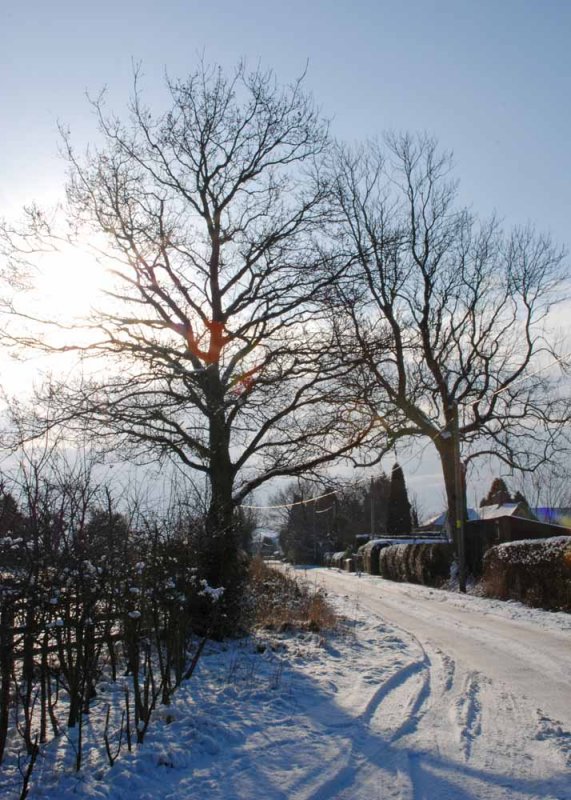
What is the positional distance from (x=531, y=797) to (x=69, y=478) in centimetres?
439

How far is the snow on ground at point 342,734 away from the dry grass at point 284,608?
1899 mm

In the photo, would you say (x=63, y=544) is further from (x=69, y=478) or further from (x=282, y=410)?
(x=282, y=410)

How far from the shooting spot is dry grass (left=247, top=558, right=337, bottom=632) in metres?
12.6

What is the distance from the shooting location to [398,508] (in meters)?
61.6

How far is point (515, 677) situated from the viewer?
8562 millimetres

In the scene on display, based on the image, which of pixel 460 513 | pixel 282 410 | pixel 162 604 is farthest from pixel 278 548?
Result: pixel 162 604

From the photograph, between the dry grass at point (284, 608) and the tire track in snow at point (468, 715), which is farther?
the dry grass at point (284, 608)

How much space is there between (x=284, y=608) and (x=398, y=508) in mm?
48561

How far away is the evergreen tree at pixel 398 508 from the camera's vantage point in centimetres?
6072

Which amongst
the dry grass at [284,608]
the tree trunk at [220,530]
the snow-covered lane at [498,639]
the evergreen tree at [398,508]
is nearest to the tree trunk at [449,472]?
the snow-covered lane at [498,639]

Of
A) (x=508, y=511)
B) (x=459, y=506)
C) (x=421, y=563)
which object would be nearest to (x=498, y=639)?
(x=459, y=506)

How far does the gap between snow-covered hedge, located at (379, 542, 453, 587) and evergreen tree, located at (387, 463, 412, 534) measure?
28235mm

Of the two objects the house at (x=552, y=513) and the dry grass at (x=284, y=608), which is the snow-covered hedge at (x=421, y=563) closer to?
the dry grass at (x=284, y=608)

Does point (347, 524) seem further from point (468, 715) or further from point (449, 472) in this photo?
point (468, 715)
